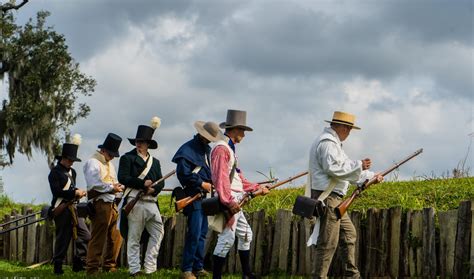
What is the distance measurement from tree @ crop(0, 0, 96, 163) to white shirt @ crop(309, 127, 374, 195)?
22.3 meters

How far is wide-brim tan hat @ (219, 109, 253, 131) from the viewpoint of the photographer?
383 inches

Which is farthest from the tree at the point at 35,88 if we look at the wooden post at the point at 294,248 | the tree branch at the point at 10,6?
the wooden post at the point at 294,248

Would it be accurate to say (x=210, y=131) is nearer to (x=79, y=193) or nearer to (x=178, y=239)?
(x=79, y=193)

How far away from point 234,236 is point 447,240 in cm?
258

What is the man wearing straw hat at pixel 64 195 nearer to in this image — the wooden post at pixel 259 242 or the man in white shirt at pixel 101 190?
the man in white shirt at pixel 101 190

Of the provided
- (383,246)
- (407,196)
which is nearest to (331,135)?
(383,246)

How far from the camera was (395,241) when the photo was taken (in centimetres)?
1033

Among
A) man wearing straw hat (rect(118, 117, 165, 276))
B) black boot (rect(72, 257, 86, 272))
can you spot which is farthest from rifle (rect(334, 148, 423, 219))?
black boot (rect(72, 257, 86, 272))

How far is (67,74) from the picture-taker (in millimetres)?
31266

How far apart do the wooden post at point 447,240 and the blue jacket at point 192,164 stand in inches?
114

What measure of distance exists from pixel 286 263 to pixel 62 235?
3.69 metres

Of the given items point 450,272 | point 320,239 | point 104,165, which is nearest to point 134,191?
point 104,165

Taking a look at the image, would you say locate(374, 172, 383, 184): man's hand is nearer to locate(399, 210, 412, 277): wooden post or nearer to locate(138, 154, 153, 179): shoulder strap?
locate(399, 210, 412, 277): wooden post

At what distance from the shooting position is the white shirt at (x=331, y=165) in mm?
8516
